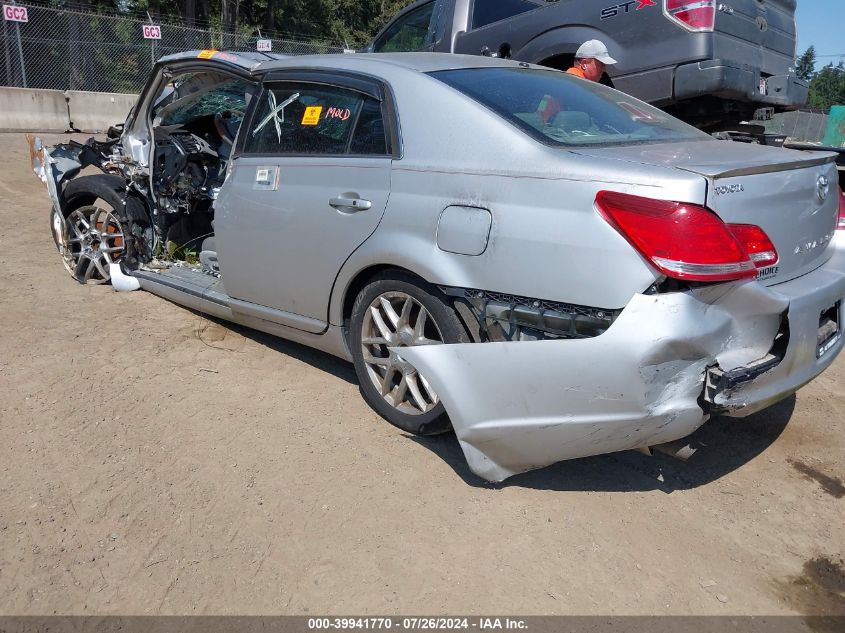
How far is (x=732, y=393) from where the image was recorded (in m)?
2.59

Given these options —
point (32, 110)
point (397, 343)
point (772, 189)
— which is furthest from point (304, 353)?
point (32, 110)

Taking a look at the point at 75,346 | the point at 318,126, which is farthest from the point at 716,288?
the point at 75,346

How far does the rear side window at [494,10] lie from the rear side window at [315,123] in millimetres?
3690

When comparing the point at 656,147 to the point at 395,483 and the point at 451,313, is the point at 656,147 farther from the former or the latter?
the point at 395,483

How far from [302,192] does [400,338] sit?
0.96 metres

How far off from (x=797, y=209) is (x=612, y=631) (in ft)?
5.71

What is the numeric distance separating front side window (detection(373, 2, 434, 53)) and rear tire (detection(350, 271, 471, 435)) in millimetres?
4808

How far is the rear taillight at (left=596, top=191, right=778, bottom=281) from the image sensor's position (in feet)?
7.98

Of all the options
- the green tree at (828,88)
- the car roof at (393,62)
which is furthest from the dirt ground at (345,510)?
the green tree at (828,88)

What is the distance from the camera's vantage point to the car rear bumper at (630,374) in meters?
2.47

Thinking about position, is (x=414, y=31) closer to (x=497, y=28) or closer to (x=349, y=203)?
(x=497, y=28)

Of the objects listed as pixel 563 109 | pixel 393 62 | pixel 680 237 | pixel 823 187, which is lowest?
pixel 680 237

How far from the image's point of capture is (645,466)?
10.8ft

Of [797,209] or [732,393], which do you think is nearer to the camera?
[732,393]
